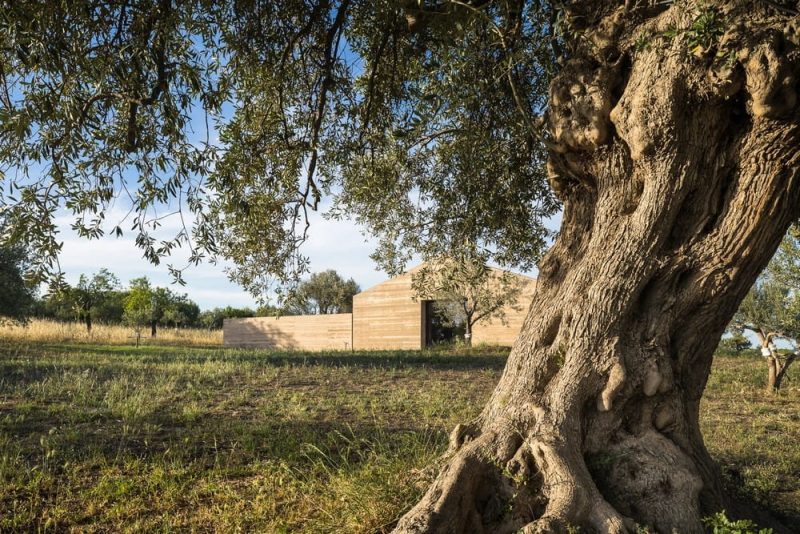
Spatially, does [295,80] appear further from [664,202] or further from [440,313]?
[440,313]

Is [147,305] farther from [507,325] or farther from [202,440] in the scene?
[202,440]

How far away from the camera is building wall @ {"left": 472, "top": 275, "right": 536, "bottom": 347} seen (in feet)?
94.5

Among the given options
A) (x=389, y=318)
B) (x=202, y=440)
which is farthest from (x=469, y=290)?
(x=202, y=440)

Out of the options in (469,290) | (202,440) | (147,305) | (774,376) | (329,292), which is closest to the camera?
(202,440)

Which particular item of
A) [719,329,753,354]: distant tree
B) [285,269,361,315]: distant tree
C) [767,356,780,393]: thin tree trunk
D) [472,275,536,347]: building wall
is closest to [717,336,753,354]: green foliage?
[719,329,753,354]: distant tree

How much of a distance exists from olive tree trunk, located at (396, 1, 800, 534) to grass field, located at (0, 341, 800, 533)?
3.07 ft

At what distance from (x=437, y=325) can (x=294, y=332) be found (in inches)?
375

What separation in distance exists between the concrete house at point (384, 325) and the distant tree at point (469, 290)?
0.74m

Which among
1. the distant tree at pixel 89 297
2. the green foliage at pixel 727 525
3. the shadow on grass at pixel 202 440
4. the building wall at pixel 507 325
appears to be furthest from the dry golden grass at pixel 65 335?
the green foliage at pixel 727 525

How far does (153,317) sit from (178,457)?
3766 cm

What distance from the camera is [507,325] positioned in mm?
29062

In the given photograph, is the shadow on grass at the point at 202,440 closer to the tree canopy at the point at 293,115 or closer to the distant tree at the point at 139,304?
the tree canopy at the point at 293,115

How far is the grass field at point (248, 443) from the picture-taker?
15.2ft

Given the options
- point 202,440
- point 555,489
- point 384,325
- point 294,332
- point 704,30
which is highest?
point 704,30
